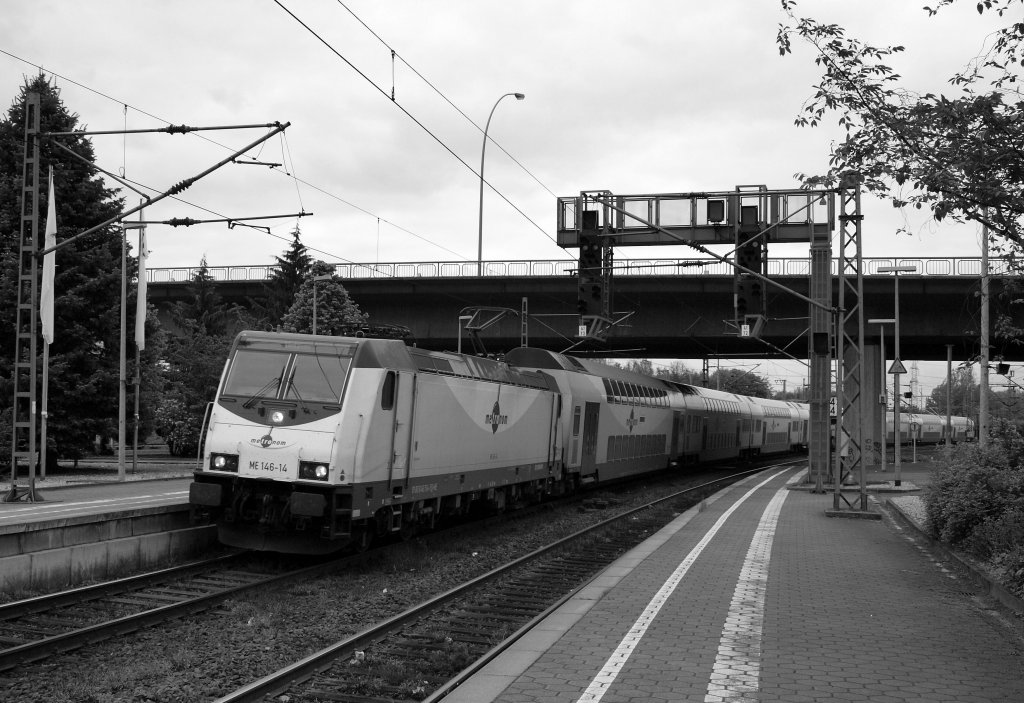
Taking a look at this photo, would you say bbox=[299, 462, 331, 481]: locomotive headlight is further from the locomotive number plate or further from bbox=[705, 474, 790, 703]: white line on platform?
bbox=[705, 474, 790, 703]: white line on platform

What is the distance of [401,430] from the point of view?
44.2 ft

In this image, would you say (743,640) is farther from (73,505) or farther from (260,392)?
(73,505)

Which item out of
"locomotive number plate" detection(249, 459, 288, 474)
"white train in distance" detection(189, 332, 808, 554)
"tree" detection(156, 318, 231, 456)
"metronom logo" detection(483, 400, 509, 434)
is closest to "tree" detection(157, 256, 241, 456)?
Result: "tree" detection(156, 318, 231, 456)

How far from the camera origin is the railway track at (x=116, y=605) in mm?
8555

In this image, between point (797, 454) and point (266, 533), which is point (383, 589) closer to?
point (266, 533)

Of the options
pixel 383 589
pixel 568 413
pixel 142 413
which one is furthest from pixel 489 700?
pixel 142 413

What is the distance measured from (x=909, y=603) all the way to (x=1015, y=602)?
3.76ft

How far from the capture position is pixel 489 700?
6.93 metres

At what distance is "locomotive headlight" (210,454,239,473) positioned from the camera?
1254cm

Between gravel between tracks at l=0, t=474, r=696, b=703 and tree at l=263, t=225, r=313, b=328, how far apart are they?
43242 millimetres

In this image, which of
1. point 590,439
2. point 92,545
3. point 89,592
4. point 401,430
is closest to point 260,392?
point 401,430

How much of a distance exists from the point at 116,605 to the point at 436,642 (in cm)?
371

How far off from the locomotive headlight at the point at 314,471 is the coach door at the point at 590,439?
1272 centimetres

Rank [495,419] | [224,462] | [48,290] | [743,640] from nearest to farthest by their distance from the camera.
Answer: [743,640] → [224,462] → [495,419] → [48,290]
